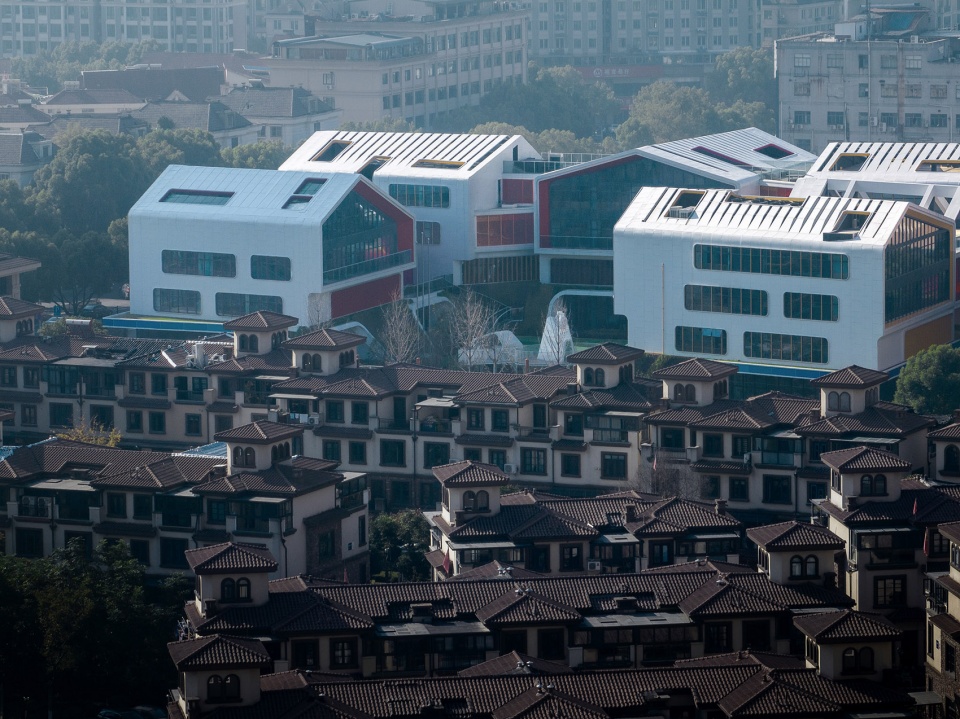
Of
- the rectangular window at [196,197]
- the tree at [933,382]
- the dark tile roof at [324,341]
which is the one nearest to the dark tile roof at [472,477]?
the dark tile roof at [324,341]

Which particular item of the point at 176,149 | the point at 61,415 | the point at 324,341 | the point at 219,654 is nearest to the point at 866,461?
the point at 219,654

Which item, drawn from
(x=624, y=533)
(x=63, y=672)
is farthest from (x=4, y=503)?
(x=624, y=533)

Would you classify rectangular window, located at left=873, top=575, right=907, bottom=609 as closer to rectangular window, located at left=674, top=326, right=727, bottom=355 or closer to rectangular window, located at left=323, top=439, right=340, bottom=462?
rectangular window, located at left=323, top=439, right=340, bottom=462

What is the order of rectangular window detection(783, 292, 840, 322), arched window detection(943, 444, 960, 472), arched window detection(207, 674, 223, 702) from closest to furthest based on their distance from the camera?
1. arched window detection(207, 674, 223, 702)
2. arched window detection(943, 444, 960, 472)
3. rectangular window detection(783, 292, 840, 322)

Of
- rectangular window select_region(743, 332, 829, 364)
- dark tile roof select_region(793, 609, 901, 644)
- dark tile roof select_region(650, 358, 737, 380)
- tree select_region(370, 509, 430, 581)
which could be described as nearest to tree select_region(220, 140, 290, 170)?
rectangular window select_region(743, 332, 829, 364)

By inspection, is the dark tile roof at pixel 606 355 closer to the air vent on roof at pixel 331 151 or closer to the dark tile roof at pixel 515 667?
the dark tile roof at pixel 515 667

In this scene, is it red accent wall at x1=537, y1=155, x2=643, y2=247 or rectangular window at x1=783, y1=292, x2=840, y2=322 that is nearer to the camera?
rectangular window at x1=783, y1=292, x2=840, y2=322
